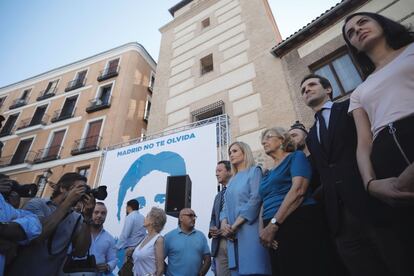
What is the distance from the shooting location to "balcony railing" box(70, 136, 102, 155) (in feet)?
41.9

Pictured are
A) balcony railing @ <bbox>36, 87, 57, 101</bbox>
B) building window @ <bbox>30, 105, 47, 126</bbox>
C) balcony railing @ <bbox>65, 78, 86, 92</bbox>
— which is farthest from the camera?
balcony railing @ <bbox>36, 87, 57, 101</bbox>

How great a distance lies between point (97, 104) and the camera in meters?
14.7

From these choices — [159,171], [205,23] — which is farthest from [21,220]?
[205,23]

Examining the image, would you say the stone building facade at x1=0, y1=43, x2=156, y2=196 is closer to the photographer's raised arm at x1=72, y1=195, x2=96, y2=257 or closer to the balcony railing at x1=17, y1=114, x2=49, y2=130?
the balcony railing at x1=17, y1=114, x2=49, y2=130

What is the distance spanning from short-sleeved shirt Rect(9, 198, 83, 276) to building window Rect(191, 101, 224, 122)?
5728mm

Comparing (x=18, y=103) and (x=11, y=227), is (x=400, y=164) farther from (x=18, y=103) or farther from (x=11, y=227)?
(x=18, y=103)

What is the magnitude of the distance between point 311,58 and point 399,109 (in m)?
5.74

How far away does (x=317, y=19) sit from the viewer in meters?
6.14

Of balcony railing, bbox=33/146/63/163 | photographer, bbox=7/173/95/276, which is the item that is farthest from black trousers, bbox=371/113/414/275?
balcony railing, bbox=33/146/63/163

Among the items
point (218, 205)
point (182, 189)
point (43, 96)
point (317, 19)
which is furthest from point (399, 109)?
point (43, 96)

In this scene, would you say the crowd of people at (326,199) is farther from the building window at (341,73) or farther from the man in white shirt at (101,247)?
the building window at (341,73)

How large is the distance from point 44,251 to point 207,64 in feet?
27.6

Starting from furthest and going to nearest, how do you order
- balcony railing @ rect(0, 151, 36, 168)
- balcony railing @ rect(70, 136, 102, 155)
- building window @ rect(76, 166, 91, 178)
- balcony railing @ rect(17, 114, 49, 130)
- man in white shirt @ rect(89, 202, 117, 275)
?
balcony railing @ rect(17, 114, 49, 130) < balcony railing @ rect(0, 151, 36, 168) < balcony railing @ rect(70, 136, 102, 155) < building window @ rect(76, 166, 91, 178) < man in white shirt @ rect(89, 202, 117, 275)

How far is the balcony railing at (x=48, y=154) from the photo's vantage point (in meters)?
13.5
